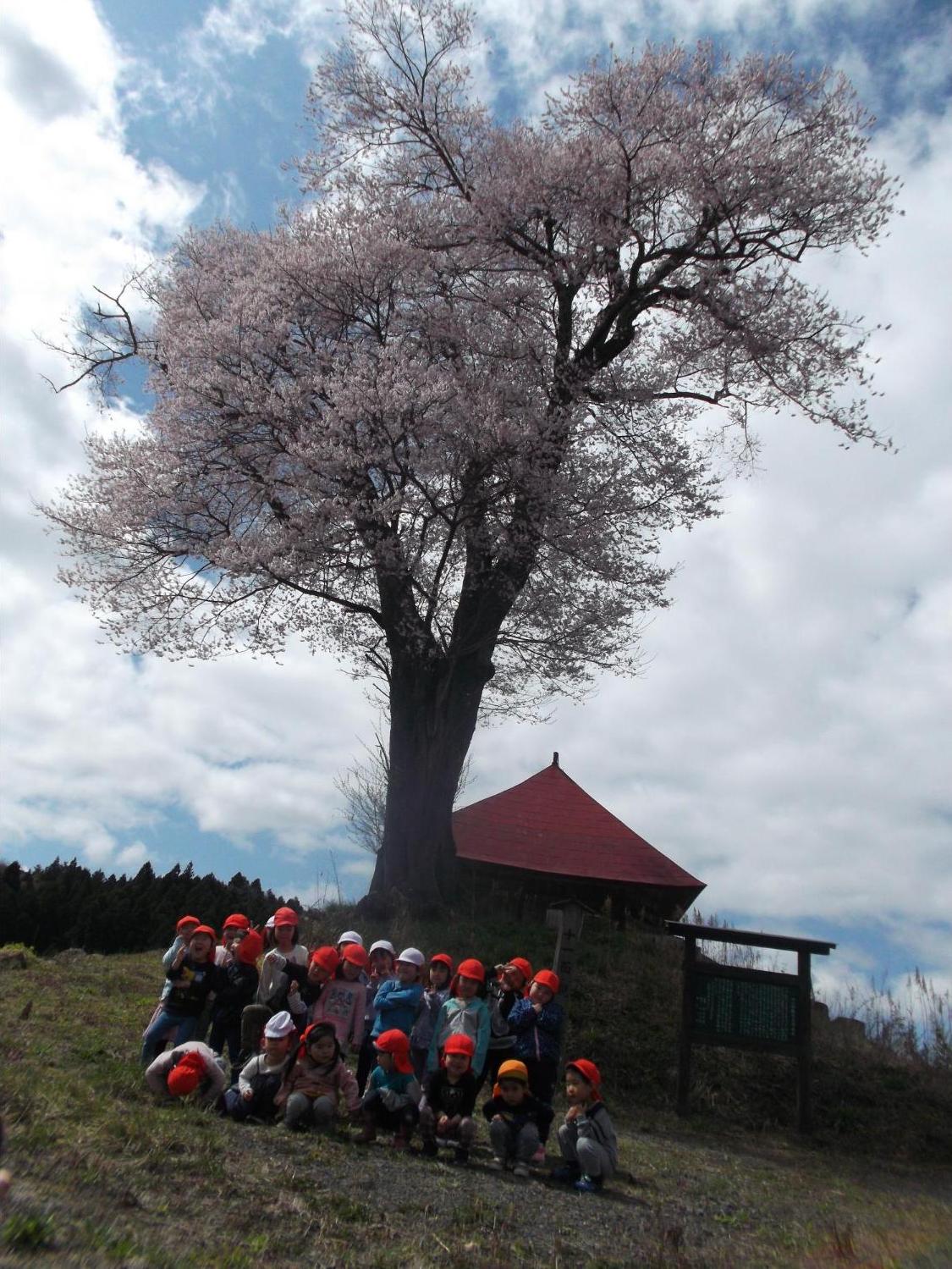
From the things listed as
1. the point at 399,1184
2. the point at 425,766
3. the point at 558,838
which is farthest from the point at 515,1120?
the point at 558,838

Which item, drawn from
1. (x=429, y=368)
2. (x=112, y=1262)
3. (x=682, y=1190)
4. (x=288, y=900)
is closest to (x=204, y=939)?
(x=682, y=1190)

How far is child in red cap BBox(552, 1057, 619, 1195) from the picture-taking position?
664 centimetres

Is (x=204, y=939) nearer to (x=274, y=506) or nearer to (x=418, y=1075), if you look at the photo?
(x=418, y=1075)

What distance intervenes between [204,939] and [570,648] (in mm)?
8779

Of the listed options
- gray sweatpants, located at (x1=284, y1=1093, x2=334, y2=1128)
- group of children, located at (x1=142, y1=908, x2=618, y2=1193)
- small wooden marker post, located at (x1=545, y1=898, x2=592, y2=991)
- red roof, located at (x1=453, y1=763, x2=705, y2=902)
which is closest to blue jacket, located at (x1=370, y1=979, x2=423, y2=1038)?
group of children, located at (x1=142, y1=908, x2=618, y2=1193)

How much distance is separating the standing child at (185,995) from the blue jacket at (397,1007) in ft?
4.29

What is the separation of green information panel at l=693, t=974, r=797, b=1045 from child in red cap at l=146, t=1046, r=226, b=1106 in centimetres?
592

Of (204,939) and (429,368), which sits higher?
(429,368)

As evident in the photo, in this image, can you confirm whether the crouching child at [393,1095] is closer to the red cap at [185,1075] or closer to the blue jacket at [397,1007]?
the blue jacket at [397,1007]

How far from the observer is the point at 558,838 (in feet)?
62.4

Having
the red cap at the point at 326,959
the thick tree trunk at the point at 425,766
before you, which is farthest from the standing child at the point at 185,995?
the thick tree trunk at the point at 425,766

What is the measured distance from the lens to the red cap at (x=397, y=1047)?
7.02 m

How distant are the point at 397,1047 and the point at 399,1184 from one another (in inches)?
55.0

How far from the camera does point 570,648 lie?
1595 cm
